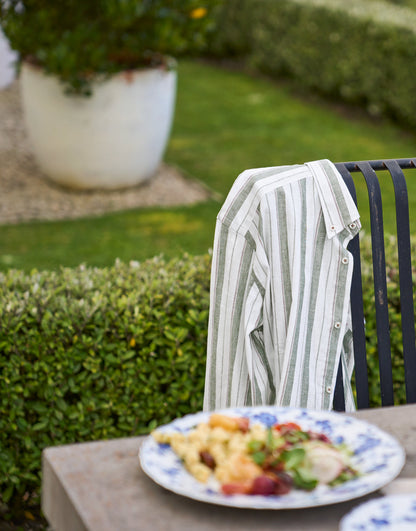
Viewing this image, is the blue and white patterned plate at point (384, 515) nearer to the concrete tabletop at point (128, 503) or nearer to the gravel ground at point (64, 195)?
the concrete tabletop at point (128, 503)

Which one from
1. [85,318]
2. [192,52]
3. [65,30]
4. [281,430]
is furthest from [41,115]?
[192,52]

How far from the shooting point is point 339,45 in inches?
397

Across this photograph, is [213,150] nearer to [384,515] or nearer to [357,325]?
[357,325]

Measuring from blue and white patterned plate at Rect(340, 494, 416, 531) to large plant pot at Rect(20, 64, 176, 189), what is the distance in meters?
5.57

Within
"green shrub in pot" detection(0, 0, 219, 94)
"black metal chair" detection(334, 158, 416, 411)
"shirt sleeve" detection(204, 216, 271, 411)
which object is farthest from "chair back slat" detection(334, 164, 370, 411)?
"green shrub in pot" detection(0, 0, 219, 94)

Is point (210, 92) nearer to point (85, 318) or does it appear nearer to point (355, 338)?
point (85, 318)

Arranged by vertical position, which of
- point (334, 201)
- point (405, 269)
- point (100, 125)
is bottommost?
point (100, 125)

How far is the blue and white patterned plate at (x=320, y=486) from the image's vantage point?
1.30 m

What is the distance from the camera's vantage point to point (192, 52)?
12750 millimetres

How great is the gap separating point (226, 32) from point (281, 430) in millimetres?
11700

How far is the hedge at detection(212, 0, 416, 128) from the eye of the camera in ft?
29.6

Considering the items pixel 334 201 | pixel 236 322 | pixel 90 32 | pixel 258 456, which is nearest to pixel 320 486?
pixel 258 456

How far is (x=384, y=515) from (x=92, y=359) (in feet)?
5.74

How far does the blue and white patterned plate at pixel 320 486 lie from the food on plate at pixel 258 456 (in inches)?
0.6
